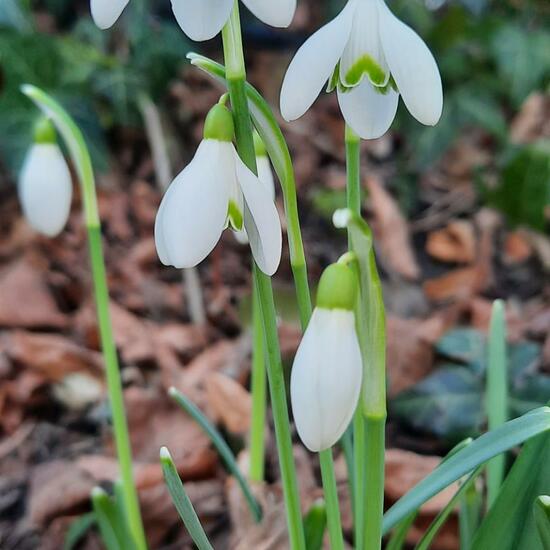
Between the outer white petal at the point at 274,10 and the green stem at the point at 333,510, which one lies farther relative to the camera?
the green stem at the point at 333,510

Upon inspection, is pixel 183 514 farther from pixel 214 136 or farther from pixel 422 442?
pixel 422 442

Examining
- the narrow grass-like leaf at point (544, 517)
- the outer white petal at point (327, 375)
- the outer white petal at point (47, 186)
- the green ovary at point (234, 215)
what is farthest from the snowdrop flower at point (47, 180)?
the narrow grass-like leaf at point (544, 517)

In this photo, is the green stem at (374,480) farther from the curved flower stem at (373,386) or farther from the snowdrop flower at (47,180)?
the snowdrop flower at (47,180)

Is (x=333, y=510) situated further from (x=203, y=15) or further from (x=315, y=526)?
(x=203, y=15)

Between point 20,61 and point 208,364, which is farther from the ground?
point 20,61

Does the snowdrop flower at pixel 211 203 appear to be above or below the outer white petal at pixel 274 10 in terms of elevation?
below

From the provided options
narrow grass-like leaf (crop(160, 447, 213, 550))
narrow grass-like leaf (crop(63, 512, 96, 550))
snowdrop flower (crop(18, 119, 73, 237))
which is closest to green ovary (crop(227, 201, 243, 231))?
narrow grass-like leaf (crop(160, 447, 213, 550))

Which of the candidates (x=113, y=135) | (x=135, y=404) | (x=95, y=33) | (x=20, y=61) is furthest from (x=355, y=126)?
(x=113, y=135)
